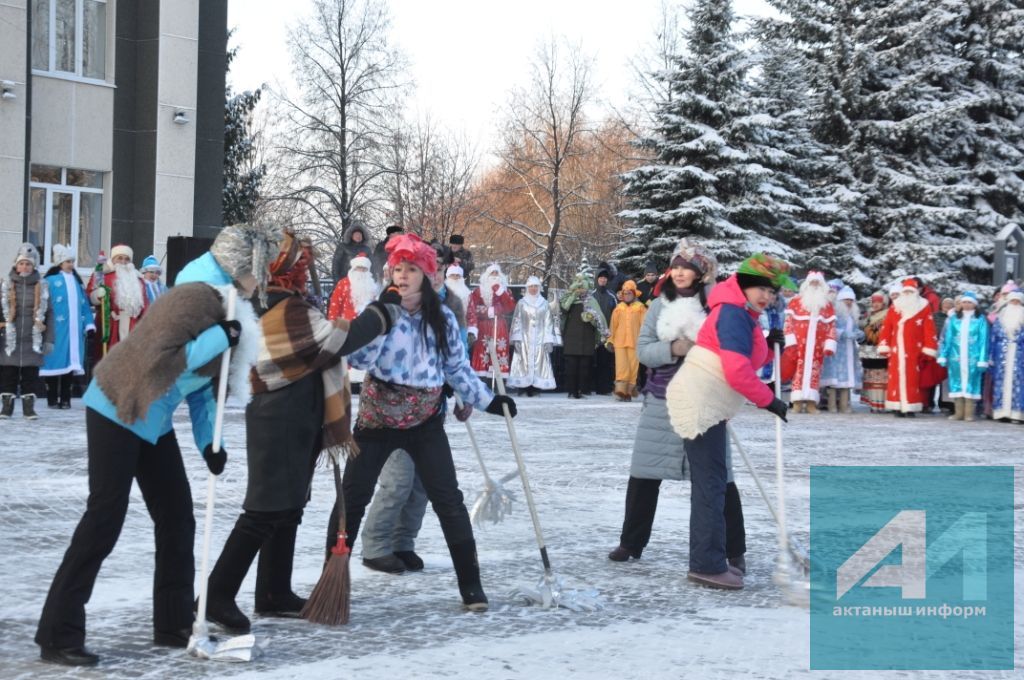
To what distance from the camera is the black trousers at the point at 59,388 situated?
15.7 metres

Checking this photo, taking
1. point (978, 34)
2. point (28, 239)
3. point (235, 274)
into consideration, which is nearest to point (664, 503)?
point (235, 274)

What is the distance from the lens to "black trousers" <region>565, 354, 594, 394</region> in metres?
20.6

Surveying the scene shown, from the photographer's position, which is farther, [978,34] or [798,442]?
[978,34]

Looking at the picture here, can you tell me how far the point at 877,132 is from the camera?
111ft

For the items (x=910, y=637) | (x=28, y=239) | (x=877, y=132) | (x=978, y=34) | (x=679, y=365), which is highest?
(x=978, y=34)

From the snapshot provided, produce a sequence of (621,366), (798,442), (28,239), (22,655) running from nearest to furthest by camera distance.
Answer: (22,655) → (798,442) → (621,366) → (28,239)

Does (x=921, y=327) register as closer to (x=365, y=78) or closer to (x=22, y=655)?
(x=22, y=655)

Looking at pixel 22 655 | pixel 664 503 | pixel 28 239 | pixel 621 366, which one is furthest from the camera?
pixel 28 239

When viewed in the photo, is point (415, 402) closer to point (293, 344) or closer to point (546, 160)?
point (293, 344)

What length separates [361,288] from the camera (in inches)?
643

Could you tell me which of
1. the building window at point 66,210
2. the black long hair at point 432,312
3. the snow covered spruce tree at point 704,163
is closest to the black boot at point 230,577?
the black long hair at point 432,312

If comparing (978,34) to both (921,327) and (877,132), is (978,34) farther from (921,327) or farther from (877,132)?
(921,327)

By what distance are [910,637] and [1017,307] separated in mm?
13230

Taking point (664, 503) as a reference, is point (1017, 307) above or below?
above
